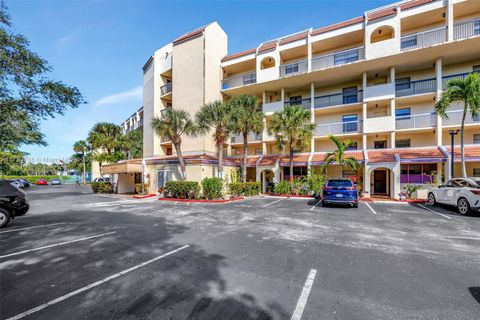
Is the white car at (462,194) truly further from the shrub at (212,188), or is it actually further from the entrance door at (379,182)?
the shrub at (212,188)

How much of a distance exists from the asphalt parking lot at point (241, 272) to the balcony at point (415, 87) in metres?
15.5

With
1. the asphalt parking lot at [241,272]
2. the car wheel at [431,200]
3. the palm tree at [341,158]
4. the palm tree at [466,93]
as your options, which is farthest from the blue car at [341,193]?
the palm tree at [466,93]

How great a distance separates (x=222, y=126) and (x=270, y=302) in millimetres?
15404

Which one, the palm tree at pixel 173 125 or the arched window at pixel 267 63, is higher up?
the arched window at pixel 267 63

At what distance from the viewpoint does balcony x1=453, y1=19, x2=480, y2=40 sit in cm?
1552

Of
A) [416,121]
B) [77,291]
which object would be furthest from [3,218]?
[416,121]

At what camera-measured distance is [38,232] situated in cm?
Answer: 721

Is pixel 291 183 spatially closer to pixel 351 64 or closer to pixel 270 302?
pixel 351 64

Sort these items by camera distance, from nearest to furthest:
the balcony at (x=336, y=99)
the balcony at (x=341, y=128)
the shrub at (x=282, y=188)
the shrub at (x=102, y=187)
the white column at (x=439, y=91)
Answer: the white column at (x=439, y=91)
the shrub at (x=282, y=188)
the balcony at (x=341, y=128)
the balcony at (x=336, y=99)
the shrub at (x=102, y=187)

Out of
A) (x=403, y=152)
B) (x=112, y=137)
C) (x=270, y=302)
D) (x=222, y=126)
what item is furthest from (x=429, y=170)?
(x=112, y=137)

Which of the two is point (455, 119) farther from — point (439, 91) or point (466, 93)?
point (466, 93)

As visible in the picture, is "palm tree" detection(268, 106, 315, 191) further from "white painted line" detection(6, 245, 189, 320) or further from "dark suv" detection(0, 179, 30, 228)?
"dark suv" detection(0, 179, 30, 228)

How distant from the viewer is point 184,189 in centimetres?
1659

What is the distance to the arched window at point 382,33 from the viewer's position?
61.6 feet
